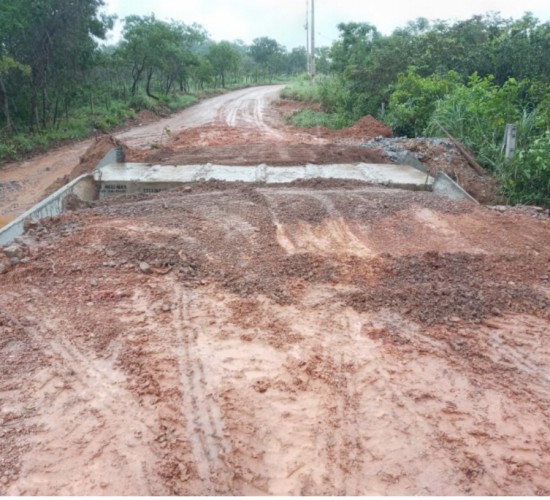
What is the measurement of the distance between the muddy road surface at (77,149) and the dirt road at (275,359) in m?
5.26

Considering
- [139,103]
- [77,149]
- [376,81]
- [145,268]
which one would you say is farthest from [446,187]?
[139,103]

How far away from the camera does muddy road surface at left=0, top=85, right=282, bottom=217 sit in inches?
417

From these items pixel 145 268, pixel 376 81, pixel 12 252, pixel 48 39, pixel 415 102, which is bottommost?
pixel 145 268

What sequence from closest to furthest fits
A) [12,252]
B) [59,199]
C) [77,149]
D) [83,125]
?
1. [12,252]
2. [59,199]
3. [77,149]
4. [83,125]

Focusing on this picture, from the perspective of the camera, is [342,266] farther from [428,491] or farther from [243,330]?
[428,491]

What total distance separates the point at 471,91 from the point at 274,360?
10.6 meters

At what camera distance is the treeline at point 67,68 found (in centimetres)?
1470

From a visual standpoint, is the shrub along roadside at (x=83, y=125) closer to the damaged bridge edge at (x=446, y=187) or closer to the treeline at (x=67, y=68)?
the treeline at (x=67, y=68)

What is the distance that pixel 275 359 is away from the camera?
11.8 feet

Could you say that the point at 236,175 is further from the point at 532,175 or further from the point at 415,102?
the point at 415,102

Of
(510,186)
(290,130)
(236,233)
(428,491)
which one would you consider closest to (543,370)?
(428,491)

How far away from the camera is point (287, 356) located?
364 cm

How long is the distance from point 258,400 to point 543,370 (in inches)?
87.4

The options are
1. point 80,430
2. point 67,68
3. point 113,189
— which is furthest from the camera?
point 67,68
